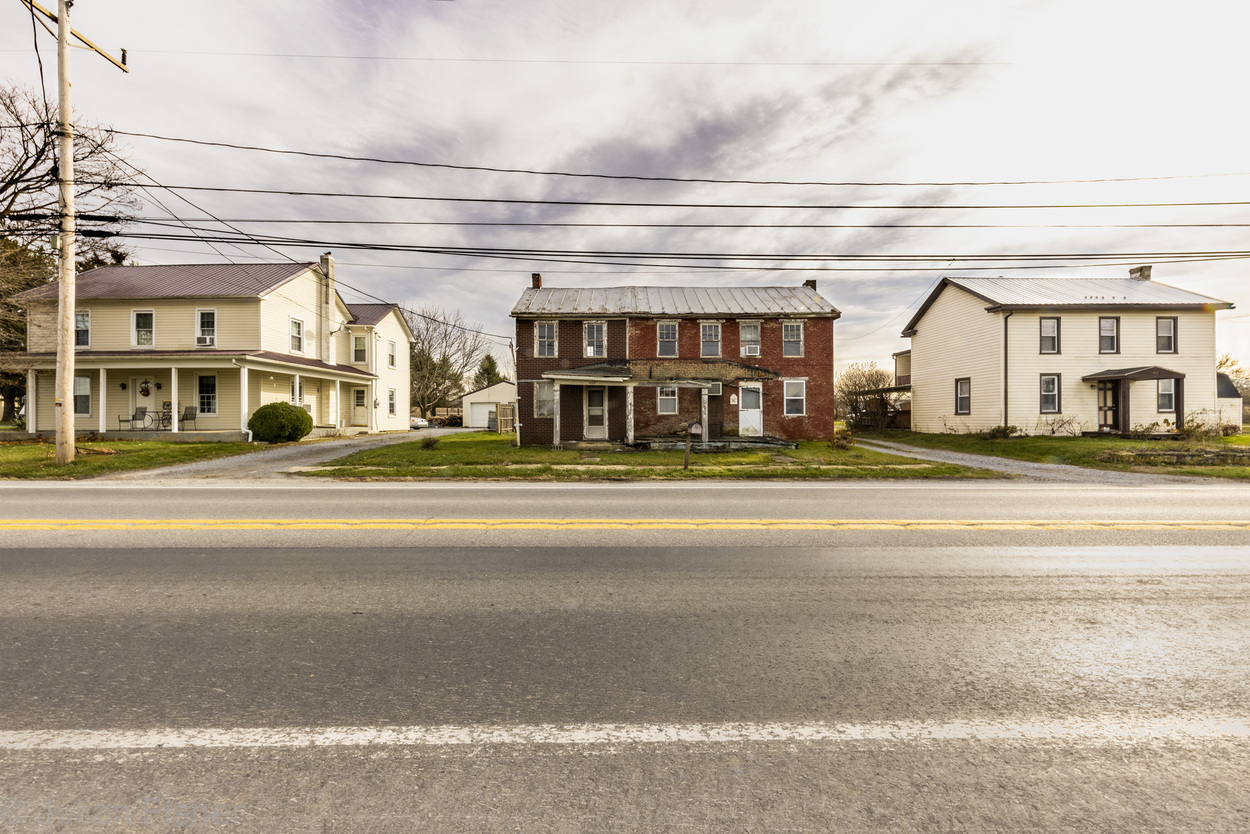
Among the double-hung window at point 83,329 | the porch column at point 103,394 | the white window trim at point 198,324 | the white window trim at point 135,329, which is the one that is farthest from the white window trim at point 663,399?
the double-hung window at point 83,329

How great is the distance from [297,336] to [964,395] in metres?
33.0

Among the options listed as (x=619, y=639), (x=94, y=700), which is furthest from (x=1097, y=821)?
(x=94, y=700)

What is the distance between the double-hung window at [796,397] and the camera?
1025 inches

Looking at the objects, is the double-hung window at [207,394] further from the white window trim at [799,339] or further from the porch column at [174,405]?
the white window trim at [799,339]

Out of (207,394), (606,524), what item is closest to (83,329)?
(207,394)

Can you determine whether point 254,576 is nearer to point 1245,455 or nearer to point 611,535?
point 611,535

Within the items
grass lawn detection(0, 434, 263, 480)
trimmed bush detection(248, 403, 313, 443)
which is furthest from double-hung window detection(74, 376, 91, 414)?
→ trimmed bush detection(248, 403, 313, 443)

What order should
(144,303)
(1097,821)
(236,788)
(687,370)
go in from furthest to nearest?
(144,303)
(687,370)
(236,788)
(1097,821)

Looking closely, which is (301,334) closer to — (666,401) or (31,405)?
(31,405)

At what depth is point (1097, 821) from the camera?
2.19 m

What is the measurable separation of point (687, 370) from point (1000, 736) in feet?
72.3

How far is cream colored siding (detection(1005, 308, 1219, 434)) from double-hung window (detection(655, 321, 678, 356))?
14.9 m

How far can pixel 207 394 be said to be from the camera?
26453 mm

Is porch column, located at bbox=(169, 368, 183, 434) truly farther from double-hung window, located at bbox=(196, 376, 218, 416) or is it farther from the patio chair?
the patio chair
